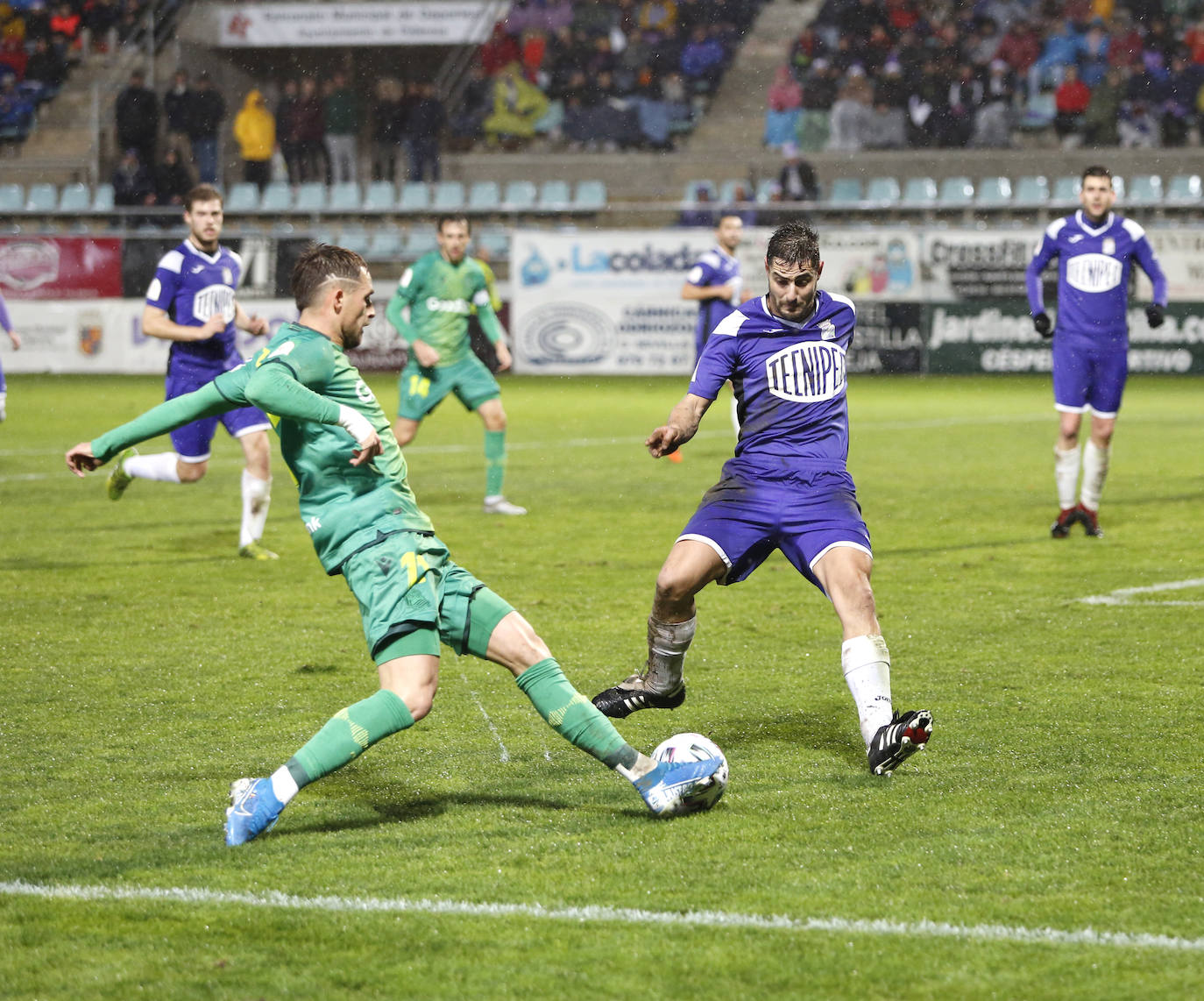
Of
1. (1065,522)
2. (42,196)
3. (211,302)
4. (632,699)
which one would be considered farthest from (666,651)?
(42,196)

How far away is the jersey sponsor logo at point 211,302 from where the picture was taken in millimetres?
9531

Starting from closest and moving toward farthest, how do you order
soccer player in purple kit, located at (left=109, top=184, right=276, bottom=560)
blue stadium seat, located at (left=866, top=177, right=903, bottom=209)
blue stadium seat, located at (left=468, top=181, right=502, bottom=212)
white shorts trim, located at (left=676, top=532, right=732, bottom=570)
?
white shorts trim, located at (left=676, top=532, right=732, bottom=570) → soccer player in purple kit, located at (left=109, top=184, right=276, bottom=560) → blue stadium seat, located at (left=866, top=177, right=903, bottom=209) → blue stadium seat, located at (left=468, top=181, right=502, bottom=212)

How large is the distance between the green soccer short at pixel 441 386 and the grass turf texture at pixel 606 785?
135 cm

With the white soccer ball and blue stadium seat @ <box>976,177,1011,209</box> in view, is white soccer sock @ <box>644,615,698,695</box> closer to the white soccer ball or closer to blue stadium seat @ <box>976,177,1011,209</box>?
the white soccer ball

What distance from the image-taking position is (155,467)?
940 cm

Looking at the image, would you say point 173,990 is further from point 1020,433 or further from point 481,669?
point 1020,433

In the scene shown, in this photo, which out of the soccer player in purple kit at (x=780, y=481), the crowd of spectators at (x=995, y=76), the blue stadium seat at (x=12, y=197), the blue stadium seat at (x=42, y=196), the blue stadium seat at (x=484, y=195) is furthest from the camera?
the blue stadium seat at (x=12, y=197)

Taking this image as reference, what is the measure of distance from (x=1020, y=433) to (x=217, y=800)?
13.4 m

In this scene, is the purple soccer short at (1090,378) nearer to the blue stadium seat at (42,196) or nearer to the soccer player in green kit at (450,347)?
the soccer player in green kit at (450,347)

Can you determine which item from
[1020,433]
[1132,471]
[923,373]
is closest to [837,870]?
[1132,471]

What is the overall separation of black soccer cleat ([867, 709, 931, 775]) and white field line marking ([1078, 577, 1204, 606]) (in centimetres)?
344

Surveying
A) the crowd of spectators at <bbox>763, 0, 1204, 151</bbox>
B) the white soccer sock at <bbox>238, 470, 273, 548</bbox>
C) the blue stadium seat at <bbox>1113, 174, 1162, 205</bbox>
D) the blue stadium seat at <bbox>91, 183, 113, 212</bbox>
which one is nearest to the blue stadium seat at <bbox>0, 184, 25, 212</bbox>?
the blue stadium seat at <bbox>91, 183, 113, 212</bbox>

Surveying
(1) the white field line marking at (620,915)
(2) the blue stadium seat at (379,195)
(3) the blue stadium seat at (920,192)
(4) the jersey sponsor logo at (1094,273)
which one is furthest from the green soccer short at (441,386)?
(2) the blue stadium seat at (379,195)

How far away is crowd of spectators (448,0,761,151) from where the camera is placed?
2912 centimetres
